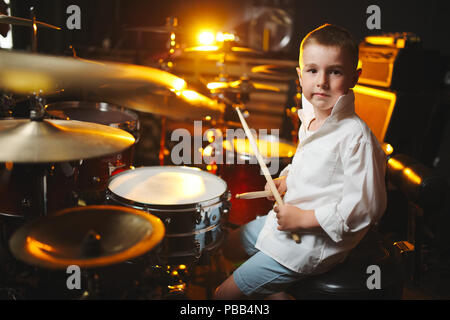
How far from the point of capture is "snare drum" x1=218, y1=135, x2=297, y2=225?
1783 mm

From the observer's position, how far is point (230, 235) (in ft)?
5.15

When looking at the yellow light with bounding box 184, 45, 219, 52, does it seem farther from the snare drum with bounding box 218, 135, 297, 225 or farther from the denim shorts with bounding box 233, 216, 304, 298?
the denim shorts with bounding box 233, 216, 304, 298

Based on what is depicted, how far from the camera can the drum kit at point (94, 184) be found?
89 centimetres

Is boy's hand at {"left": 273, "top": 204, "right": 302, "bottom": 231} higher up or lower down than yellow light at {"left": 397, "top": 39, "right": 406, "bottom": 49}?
lower down

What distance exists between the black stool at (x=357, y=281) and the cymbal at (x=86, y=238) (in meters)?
0.51

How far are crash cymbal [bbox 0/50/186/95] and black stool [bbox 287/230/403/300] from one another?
80 centimetres

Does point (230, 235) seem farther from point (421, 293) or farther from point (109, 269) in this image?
point (421, 293)

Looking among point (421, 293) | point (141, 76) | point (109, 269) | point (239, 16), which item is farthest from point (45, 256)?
point (239, 16)

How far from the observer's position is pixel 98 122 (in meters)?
2.08

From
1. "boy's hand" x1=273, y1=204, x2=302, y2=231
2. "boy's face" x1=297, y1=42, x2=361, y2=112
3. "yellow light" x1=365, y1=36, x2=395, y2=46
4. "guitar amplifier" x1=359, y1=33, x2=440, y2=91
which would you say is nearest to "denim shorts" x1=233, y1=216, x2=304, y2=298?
"boy's hand" x1=273, y1=204, x2=302, y2=231

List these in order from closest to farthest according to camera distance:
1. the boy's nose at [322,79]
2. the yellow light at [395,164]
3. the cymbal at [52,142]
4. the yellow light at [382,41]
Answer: the cymbal at [52,142] → the boy's nose at [322,79] → the yellow light at [395,164] → the yellow light at [382,41]

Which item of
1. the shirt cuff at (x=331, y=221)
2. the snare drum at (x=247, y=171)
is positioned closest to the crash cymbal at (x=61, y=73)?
the shirt cuff at (x=331, y=221)

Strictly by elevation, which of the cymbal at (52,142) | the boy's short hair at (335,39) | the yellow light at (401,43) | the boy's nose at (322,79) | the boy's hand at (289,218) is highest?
the yellow light at (401,43)

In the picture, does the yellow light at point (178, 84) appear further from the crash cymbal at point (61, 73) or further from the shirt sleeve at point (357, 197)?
the shirt sleeve at point (357, 197)
